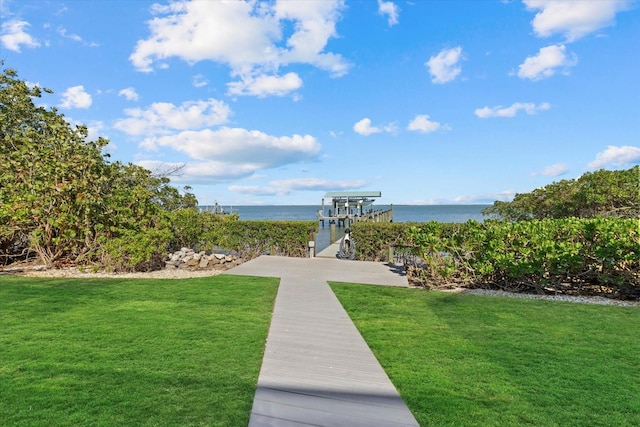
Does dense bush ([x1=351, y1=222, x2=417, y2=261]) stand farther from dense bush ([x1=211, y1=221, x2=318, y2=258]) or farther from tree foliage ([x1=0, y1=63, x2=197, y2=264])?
tree foliage ([x1=0, y1=63, x2=197, y2=264])

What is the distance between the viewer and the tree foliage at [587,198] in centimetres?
1173

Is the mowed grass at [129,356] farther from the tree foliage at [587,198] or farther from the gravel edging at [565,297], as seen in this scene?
the tree foliage at [587,198]

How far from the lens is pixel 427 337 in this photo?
16.0 feet

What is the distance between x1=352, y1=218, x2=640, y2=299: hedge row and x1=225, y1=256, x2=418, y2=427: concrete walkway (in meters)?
3.19

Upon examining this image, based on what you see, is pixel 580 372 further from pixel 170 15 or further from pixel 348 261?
pixel 170 15

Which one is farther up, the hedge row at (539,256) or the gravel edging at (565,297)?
the hedge row at (539,256)

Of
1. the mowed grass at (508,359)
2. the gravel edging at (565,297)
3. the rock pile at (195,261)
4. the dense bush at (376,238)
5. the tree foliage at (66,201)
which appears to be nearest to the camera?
the mowed grass at (508,359)

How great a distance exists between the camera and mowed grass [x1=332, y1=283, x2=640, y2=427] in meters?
3.08

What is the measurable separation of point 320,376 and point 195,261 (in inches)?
334

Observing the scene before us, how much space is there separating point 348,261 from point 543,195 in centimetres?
903

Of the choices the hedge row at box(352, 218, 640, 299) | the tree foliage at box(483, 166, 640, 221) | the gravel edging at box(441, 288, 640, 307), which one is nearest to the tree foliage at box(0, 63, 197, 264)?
the hedge row at box(352, 218, 640, 299)

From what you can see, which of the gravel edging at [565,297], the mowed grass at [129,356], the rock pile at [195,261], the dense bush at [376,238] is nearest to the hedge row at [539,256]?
the gravel edging at [565,297]

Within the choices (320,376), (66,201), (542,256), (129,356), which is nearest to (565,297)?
(542,256)

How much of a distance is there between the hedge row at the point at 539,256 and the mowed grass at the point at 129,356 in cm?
435
